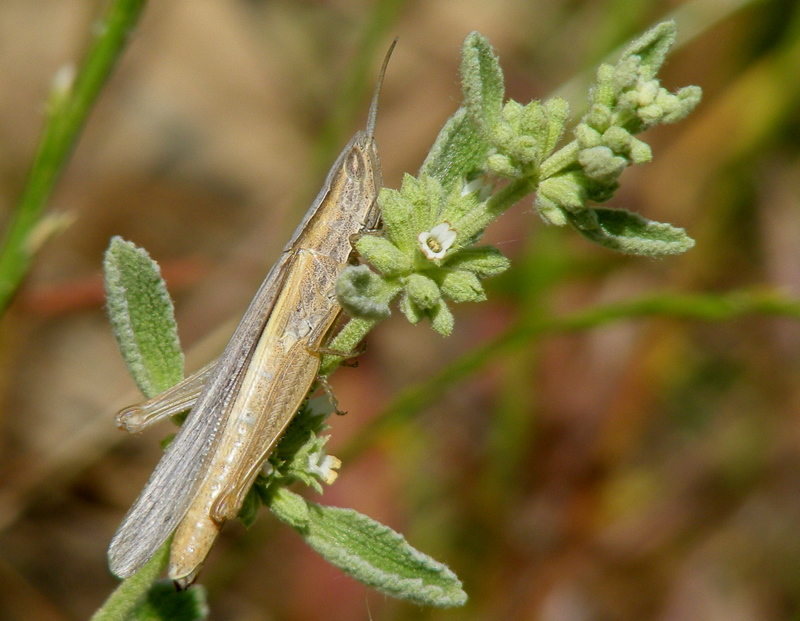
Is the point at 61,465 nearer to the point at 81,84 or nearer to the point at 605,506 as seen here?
the point at 81,84

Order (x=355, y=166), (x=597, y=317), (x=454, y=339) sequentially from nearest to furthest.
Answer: (x=355, y=166)
(x=597, y=317)
(x=454, y=339)

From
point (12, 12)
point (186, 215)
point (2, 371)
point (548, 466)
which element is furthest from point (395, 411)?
point (12, 12)

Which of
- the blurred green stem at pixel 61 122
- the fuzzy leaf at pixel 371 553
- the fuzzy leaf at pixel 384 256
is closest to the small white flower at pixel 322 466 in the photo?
the fuzzy leaf at pixel 371 553

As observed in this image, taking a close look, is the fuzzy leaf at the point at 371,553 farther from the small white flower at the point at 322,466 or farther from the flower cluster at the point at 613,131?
the flower cluster at the point at 613,131

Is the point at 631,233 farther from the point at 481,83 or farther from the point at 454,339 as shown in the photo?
the point at 454,339

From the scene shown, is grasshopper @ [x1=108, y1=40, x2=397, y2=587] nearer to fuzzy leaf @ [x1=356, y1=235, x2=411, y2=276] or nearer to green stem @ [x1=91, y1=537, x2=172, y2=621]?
green stem @ [x1=91, y1=537, x2=172, y2=621]

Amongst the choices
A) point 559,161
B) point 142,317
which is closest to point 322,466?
point 142,317
